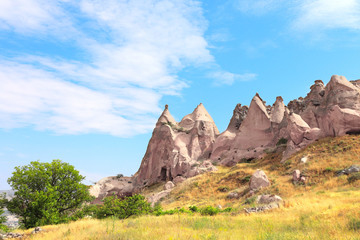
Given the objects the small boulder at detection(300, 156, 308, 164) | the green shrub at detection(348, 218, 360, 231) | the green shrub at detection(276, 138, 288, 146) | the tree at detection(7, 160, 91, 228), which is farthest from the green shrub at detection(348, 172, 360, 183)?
the tree at detection(7, 160, 91, 228)

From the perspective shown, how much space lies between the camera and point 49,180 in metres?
22.1

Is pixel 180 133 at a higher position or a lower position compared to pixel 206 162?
higher

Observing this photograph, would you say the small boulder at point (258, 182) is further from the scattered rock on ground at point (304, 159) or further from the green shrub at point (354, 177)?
the green shrub at point (354, 177)

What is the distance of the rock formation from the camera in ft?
113

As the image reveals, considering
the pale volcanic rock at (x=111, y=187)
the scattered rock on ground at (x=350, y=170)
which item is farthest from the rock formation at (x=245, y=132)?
the scattered rock on ground at (x=350, y=170)

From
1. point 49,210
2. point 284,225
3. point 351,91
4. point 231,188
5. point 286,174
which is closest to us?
point 284,225

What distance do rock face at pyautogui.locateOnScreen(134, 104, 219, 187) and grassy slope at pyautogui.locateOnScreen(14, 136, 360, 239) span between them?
9.39 metres

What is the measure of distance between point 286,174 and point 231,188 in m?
6.49

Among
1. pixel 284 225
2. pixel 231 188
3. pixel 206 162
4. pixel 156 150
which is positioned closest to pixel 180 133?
pixel 156 150

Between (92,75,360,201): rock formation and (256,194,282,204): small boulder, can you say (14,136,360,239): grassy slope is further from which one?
(92,75,360,201): rock formation

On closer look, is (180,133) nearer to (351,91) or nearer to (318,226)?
(351,91)

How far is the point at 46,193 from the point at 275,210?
16.0m

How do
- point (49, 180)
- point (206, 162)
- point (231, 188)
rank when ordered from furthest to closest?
1. point (206, 162)
2. point (231, 188)
3. point (49, 180)

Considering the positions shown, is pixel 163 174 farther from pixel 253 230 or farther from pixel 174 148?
pixel 253 230
